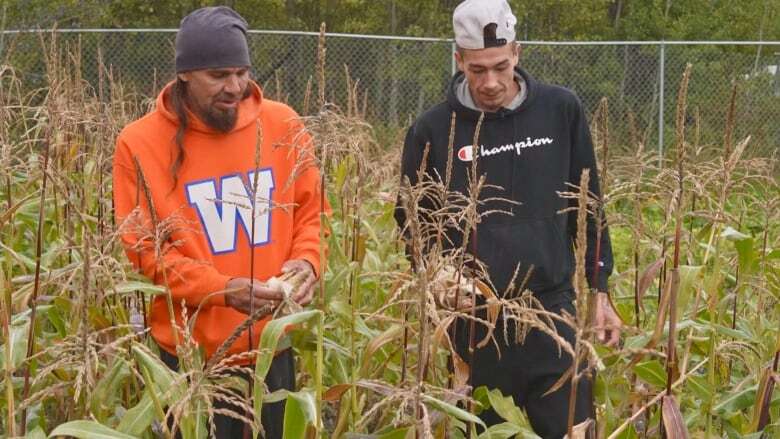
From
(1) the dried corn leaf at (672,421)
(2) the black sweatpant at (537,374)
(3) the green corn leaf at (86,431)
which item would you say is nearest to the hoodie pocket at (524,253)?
(2) the black sweatpant at (537,374)

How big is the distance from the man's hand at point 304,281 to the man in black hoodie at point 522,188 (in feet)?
1.52

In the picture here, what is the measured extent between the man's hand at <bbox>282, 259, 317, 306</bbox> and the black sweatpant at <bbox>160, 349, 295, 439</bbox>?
0.32m

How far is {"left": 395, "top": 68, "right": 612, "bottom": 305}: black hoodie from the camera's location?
341 centimetres

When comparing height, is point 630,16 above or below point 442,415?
below

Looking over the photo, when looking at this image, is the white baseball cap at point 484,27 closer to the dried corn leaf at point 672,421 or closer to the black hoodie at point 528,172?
the black hoodie at point 528,172

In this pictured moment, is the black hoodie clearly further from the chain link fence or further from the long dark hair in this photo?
the chain link fence

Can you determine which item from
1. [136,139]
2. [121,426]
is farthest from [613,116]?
[121,426]

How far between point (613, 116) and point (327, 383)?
1008 centimetres

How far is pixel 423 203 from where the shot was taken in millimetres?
3656

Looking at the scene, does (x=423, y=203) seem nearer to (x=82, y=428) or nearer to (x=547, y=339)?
(x=547, y=339)

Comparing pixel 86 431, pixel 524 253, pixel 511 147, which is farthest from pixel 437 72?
pixel 86 431

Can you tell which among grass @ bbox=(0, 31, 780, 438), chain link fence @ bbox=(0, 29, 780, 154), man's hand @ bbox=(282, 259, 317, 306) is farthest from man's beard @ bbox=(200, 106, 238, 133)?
chain link fence @ bbox=(0, 29, 780, 154)

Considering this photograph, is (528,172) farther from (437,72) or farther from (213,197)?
(437,72)

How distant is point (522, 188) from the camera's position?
136 inches
